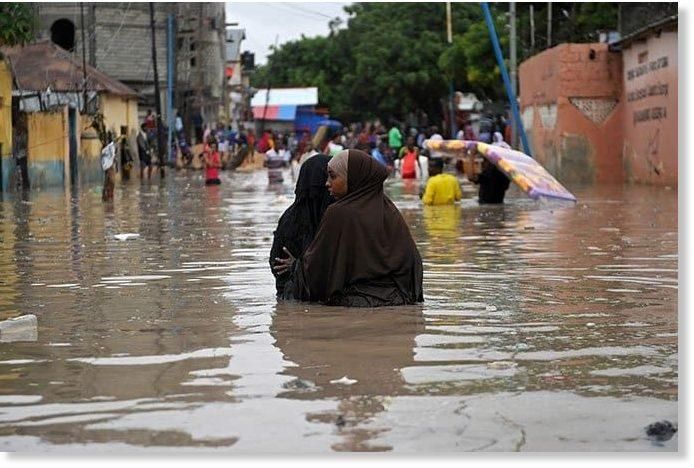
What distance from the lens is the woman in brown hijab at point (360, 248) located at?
909cm

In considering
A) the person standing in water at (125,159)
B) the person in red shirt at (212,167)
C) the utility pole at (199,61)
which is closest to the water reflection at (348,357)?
the person in red shirt at (212,167)

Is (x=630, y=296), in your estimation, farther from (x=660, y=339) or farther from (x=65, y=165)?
(x=65, y=165)

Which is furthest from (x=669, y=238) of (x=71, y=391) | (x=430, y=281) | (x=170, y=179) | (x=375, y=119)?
(x=375, y=119)

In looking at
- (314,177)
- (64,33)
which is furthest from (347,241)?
(64,33)

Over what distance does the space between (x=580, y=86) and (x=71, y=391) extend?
2936 cm

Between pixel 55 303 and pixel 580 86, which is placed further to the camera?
pixel 580 86

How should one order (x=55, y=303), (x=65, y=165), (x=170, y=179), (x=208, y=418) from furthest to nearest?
→ 1. (x=170, y=179)
2. (x=65, y=165)
3. (x=55, y=303)
4. (x=208, y=418)

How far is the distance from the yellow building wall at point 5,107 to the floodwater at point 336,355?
50.6 feet

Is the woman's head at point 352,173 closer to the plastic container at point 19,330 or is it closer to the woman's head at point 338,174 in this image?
the woman's head at point 338,174

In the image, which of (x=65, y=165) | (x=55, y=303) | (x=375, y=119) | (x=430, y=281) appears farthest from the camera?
(x=375, y=119)

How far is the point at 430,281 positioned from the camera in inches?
439

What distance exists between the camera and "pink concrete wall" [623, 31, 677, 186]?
27994 millimetres

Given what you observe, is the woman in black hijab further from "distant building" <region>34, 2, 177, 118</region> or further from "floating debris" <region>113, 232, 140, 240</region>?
"distant building" <region>34, 2, 177, 118</region>

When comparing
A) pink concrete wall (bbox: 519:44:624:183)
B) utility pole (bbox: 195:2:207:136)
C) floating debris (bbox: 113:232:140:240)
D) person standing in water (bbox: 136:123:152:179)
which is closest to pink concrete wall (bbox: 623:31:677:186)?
pink concrete wall (bbox: 519:44:624:183)
